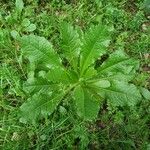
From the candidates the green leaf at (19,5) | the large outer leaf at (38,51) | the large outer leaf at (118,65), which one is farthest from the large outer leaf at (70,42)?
the green leaf at (19,5)

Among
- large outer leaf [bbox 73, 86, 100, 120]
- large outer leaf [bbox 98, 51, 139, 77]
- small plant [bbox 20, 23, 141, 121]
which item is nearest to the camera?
large outer leaf [bbox 73, 86, 100, 120]

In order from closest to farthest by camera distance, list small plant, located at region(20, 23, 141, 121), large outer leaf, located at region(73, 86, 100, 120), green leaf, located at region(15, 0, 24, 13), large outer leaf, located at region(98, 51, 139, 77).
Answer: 1. large outer leaf, located at region(73, 86, 100, 120)
2. small plant, located at region(20, 23, 141, 121)
3. large outer leaf, located at region(98, 51, 139, 77)
4. green leaf, located at region(15, 0, 24, 13)

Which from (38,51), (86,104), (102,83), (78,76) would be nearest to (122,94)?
(102,83)

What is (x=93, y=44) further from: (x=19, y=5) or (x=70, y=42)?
(x=19, y=5)

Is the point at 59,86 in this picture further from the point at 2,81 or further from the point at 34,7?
the point at 34,7

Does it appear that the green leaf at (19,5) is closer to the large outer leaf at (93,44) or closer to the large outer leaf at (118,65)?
the large outer leaf at (93,44)

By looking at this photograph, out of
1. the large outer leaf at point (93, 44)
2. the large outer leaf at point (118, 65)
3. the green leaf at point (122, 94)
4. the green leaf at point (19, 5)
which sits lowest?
the green leaf at point (122, 94)

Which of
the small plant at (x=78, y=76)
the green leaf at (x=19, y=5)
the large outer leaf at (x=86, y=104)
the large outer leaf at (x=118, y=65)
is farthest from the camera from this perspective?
the green leaf at (x=19, y=5)

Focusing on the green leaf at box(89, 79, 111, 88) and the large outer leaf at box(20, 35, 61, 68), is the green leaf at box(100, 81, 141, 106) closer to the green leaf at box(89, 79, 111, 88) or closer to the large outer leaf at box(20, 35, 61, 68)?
the green leaf at box(89, 79, 111, 88)

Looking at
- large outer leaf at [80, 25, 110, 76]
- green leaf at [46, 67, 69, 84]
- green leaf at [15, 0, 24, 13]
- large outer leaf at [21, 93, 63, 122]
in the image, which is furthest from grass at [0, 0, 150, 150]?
large outer leaf at [80, 25, 110, 76]
